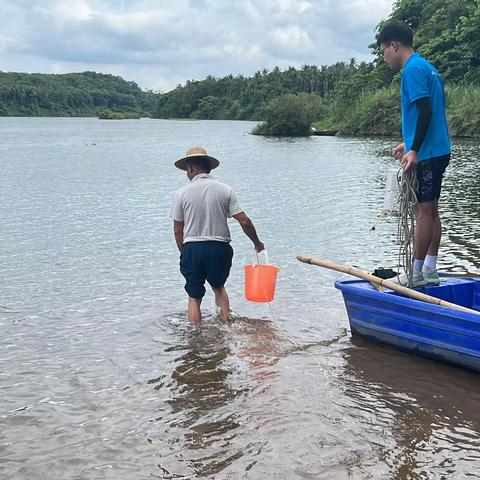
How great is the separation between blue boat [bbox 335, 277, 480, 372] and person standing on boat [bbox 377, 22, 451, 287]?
32 centimetres

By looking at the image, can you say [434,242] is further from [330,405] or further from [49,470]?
[49,470]

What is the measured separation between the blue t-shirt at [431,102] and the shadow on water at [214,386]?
2348 millimetres

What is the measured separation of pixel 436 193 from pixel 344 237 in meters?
6.47

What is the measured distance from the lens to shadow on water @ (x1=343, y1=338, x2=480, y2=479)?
4297mm

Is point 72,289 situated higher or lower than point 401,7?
lower

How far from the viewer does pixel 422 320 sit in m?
5.88

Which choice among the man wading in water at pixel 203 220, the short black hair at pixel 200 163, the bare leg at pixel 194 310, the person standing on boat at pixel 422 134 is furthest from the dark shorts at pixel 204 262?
the person standing on boat at pixel 422 134

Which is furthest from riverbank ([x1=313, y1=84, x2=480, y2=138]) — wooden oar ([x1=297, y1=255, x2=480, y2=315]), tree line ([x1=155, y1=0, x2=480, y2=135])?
wooden oar ([x1=297, y1=255, x2=480, y2=315])

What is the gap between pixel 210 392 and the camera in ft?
18.2

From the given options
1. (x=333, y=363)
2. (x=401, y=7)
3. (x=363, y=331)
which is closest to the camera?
(x=333, y=363)

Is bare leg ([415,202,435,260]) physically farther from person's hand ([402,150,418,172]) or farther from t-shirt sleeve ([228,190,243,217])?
t-shirt sleeve ([228,190,243,217])

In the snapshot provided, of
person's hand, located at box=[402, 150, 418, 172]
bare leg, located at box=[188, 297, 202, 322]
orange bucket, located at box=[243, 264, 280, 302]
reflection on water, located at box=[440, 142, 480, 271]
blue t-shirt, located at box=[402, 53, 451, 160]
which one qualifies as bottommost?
reflection on water, located at box=[440, 142, 480, 271]

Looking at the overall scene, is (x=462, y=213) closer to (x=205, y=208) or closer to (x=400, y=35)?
(x=400, y=35)

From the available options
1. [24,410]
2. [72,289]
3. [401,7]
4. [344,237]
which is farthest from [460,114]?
[24,410]
